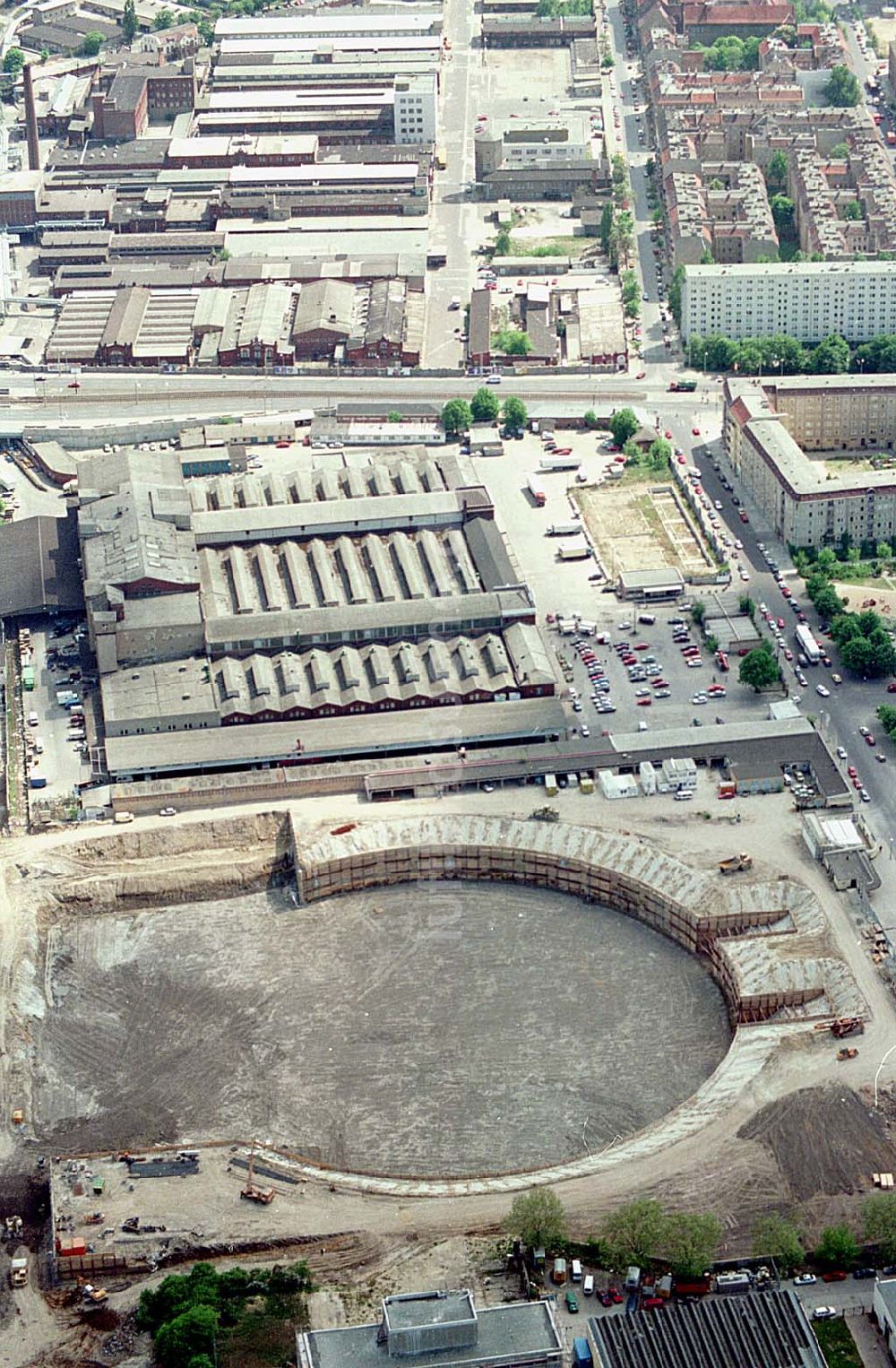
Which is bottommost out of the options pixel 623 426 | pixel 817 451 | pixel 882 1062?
pixel 882 1062

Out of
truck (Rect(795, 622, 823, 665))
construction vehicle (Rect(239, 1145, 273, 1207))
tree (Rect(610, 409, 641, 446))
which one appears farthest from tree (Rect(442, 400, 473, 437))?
construction vehicle (Rect(239, 1145, 273, 1207))

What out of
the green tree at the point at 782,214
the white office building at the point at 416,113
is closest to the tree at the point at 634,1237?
the green tree at the point at 782,214

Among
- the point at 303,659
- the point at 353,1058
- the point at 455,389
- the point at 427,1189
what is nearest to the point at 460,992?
the point at 353,1058

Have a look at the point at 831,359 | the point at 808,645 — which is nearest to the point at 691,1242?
the point at 808,645

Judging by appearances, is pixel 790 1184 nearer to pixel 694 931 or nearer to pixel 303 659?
pixel 694 931

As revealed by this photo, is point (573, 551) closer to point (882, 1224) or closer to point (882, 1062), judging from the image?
point (882, 1062)

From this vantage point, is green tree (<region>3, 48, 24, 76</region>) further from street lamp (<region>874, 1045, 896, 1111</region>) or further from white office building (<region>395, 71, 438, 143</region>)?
street lamp (<region>874, 1045, 896, 1111</region>)
